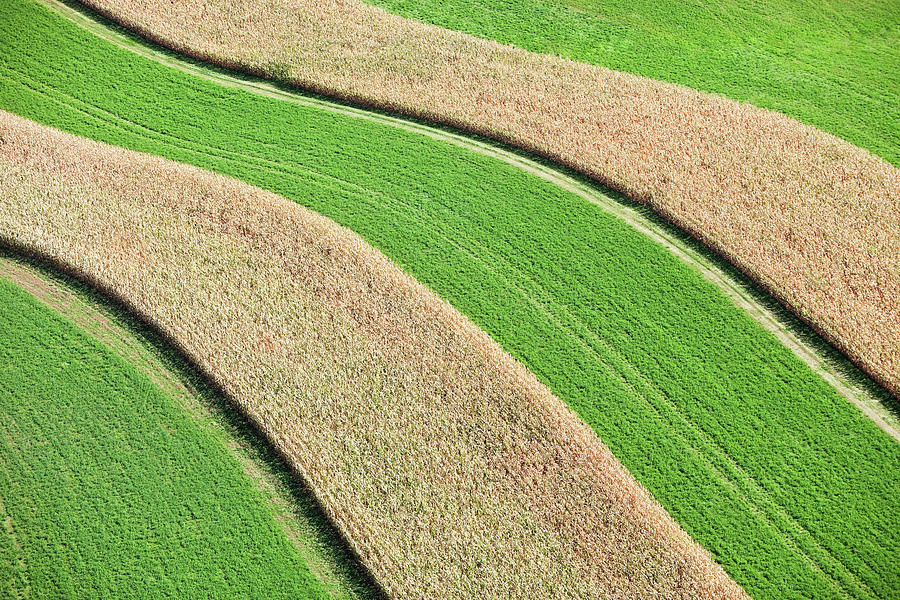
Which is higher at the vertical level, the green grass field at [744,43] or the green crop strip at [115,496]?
the green grass field at [744,43]


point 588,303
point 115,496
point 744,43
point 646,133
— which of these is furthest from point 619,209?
point 115,496

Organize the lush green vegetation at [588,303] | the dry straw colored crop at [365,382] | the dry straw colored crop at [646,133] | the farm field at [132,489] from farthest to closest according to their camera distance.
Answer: the dry straw colored crop at [646,133] < the lush green vegetation at [588,303] < the farm field at [132,489] < the dry straw colored crop at [365,382]

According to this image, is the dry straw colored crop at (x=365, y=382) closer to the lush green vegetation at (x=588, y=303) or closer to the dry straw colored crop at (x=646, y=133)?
the lush green vegetation at (x=588, y=303)

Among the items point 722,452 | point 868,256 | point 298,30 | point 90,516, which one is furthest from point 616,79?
point 90,516

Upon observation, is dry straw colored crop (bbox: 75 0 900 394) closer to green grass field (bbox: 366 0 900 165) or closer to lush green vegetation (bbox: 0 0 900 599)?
green grass field (bbox: 366 0 900 165)

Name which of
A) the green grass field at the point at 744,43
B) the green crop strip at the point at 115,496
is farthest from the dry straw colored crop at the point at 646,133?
the green crop strip at the point at 115,496

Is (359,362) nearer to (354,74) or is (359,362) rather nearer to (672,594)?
(672,594)
